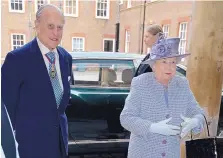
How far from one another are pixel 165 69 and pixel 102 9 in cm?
1922

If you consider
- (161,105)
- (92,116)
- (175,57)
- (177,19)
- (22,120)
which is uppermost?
(177,19)

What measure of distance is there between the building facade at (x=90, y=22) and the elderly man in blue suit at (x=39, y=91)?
549 inches

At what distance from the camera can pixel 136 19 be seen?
18.0 metres

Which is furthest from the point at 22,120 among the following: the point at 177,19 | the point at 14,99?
the point at 177,19

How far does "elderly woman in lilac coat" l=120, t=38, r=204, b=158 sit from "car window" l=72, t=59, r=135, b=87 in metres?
1.52

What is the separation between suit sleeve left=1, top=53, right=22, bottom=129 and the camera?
1.68 meters

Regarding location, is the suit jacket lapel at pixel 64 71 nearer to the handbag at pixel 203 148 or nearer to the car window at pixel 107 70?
the handbag at pixel 203 148

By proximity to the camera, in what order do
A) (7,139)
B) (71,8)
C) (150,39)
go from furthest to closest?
(71,8) < (150,39) < (7,139)

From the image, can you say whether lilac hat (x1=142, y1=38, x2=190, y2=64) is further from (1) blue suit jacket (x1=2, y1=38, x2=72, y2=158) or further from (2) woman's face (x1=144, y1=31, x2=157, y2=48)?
(2) woman's face (x1=144, y1=31, x2=157, y2=48)

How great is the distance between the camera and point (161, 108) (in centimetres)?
162

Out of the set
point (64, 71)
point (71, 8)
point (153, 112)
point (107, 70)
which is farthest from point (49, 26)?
point (71, 8)

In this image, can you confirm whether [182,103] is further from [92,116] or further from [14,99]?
[92,116]

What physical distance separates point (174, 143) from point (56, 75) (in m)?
0.95

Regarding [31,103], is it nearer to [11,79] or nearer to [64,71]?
[11,79]
